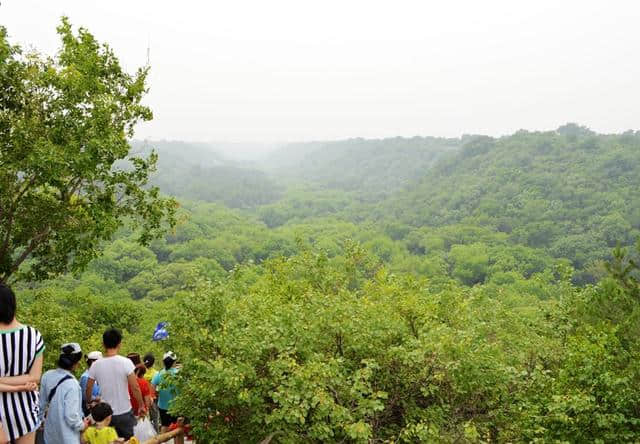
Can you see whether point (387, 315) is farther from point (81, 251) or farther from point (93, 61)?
point (93, 61)

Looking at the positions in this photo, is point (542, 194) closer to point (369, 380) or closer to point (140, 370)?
point (369, 380)

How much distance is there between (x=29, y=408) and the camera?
4.28 m

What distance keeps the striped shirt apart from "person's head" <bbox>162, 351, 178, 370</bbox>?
266 centimetres

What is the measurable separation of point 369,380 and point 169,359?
301 cm

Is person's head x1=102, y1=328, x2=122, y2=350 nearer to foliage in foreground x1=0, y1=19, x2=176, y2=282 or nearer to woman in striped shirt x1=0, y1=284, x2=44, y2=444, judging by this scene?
woman in striped shirt x1=0, y1=284, x2=44, y2=444

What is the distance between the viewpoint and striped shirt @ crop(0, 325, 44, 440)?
4.11m

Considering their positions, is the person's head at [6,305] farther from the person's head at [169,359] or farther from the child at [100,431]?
the person's head at [169,359]

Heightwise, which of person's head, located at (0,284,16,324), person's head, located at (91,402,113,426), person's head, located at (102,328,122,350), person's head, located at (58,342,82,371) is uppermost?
person's head, located at (0,284,16,324)

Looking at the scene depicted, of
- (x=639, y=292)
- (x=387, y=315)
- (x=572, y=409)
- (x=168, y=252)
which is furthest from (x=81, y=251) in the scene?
(x=168, y=252)

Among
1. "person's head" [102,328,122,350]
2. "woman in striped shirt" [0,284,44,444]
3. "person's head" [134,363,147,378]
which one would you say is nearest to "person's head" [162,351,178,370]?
"person's head" [134,363,147,378]

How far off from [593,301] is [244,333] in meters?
Answer: 12.5

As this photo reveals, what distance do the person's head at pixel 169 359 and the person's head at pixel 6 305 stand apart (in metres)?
2.99

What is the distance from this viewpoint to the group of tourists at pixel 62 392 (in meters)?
4.14

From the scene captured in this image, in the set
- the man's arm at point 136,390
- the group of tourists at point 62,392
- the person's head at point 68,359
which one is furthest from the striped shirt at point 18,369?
the man's arm at point 136,390
